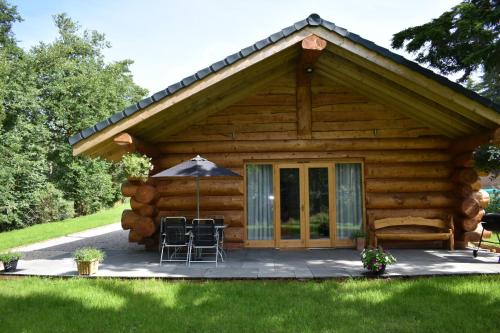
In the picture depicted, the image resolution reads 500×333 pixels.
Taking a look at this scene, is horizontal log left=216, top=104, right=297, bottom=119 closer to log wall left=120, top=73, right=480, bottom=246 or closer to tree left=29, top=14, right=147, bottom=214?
log wall left=120, top=73, right=480, bottom=246

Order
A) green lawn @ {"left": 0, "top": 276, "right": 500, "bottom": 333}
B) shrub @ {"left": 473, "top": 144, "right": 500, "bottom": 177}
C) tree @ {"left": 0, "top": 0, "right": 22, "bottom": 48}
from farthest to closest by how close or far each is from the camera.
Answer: tree @ {"left": 0, "top": 0, "right": 22, "bottom": 48}
shrub @ {"left": 473, "top": 144, "right": 500, "bottom": 177}
green lawn @ {"left": 0, "top": 276, "right": 500, "bottom": 333}

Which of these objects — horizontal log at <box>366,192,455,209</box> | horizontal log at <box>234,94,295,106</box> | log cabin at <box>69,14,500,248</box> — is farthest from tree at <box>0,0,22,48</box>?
horizontal log at <box>366,192,455,209</box>

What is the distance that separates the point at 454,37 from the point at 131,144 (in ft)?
33.3

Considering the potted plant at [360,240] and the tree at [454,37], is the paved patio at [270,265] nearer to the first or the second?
the potted plant at [360,240]

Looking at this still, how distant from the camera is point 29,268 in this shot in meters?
7.47

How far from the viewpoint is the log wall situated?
389 inches

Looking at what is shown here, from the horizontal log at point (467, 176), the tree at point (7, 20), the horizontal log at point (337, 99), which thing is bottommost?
the horizontal log at point (467, 176)

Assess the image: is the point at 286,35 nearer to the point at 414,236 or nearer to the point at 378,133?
the point at 378,133

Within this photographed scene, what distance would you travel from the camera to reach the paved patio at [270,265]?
22.5 ft

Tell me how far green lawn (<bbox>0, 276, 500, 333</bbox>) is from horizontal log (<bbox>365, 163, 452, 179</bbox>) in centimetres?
377

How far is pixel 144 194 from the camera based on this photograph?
9.09 meters

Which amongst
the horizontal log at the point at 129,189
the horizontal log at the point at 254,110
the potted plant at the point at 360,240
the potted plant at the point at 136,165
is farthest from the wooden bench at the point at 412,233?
the horizontal log at the point at 129,189

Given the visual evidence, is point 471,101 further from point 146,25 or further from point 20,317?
point 146,25

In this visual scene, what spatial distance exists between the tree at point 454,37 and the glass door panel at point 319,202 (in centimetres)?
442
